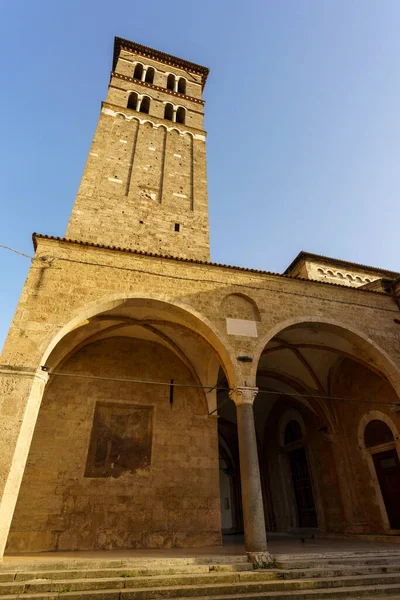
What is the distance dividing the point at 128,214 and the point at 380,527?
12.6 meters

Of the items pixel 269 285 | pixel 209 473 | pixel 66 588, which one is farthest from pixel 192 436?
pixel 66 588

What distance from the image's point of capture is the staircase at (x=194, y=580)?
4.28 m

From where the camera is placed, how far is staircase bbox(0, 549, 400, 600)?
4281 mm

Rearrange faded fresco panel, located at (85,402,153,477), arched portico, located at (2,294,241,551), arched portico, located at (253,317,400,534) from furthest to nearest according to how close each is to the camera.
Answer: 1. arched portico, located at (253,317,400,534)
2. faded fresco panel, located at (85,402,153,477)
3. arched portico, located at (2,294,241,551)

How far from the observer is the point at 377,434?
34.3ft

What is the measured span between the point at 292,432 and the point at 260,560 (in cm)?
896

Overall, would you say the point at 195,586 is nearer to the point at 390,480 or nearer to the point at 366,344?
the point at 366,344

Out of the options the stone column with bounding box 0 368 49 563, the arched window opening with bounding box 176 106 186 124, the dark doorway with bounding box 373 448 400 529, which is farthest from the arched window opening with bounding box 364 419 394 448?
the arched window opening with bounding box 176 106 186 124

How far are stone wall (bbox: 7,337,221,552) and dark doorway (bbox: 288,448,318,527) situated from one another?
5444 mm

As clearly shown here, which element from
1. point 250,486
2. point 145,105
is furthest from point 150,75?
point 250,486

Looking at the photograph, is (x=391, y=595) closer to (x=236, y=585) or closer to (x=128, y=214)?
(x=236, y=585)

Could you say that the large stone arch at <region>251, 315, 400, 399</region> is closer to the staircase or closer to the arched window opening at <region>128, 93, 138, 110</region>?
the staircase

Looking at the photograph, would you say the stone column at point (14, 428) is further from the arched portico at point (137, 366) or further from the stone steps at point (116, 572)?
the arched portico at point (137, 366)

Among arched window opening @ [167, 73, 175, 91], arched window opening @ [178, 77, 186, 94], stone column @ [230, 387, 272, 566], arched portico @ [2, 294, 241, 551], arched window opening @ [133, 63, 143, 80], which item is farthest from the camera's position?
arched window opening @ [178, 77, 186, 94]
